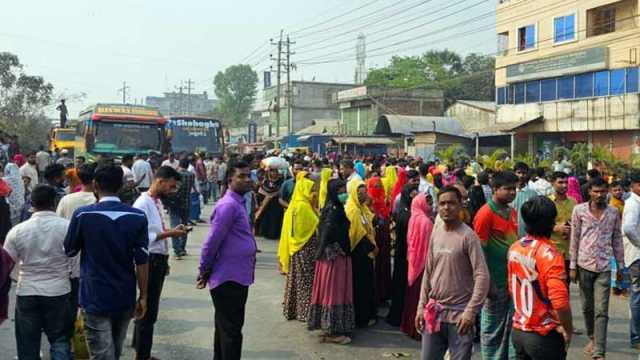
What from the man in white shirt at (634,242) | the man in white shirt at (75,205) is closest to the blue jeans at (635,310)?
the man in white shirt at (634,242)

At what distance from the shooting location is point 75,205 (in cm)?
571

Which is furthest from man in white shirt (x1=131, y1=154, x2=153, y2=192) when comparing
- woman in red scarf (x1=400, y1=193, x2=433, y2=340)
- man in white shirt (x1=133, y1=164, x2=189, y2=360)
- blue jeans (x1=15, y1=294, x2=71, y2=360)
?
blue jeans (x1=15, y1=294, x2=71, y2=360)

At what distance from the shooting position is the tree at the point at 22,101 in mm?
31891

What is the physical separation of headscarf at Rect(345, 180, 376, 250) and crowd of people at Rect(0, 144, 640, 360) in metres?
0.02

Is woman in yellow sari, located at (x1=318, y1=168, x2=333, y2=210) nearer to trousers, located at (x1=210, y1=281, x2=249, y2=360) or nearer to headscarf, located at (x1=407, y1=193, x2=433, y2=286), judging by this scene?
headscarf, located at (x1=407, y1=193, x2=433, y2=286)

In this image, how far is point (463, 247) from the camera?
443 centimetres

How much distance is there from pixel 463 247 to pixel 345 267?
244 centimetres

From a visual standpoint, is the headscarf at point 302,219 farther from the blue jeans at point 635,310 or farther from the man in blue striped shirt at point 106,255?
the blue jeans at point 635,310

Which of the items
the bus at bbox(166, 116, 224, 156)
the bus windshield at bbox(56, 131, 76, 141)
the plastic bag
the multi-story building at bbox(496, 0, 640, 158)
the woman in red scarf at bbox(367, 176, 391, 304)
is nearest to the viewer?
the plastic bag

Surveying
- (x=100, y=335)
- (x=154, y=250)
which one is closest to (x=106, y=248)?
(x=100, y=335)

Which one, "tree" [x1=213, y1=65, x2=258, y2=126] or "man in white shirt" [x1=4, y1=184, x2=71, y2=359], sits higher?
"tree" [x1=213, y1=65, x2=258, y2=126]

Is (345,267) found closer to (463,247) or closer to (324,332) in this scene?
(324,332)

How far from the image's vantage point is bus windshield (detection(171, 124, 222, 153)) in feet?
73.7

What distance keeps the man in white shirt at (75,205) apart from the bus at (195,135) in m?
16.4
